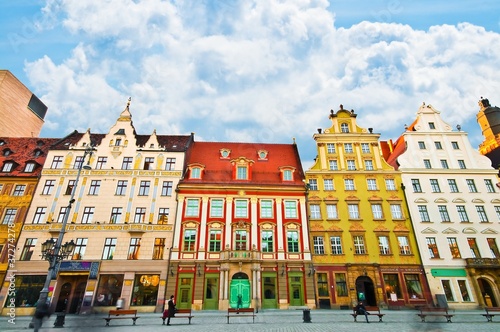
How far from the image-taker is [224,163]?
34.8 m

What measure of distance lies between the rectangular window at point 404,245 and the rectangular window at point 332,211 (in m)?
6.69

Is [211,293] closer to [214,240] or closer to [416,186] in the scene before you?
[214,240]

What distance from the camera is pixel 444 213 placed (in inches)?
1201

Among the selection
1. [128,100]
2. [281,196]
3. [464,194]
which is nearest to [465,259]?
[464,194]

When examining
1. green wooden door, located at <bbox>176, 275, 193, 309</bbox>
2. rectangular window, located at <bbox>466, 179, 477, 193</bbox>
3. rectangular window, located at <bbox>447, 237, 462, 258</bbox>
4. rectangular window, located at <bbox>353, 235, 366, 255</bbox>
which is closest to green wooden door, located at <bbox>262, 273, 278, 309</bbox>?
green wooden door, located at <bbox>176, 275, 193, 309</bbox>

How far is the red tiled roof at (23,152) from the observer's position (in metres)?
31.5

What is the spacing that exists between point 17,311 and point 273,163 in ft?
94.0

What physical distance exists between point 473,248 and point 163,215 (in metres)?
31.9

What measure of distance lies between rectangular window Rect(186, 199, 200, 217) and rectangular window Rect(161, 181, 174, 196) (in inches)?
94.2

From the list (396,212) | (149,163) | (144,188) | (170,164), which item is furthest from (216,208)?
(396,212)

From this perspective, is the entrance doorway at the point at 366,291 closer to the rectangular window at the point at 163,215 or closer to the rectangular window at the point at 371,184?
the rectangular window at the point at 371,184

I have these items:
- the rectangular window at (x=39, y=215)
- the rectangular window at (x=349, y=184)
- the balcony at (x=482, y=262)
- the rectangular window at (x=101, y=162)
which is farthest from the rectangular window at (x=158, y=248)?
the balcony at (x=482, y=262)

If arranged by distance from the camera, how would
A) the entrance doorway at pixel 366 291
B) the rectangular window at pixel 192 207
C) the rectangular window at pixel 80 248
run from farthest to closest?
the rectangular window at pixel 192 207, the rectangular window at pixel 80 248, the entrance doorway at pixel 366 291

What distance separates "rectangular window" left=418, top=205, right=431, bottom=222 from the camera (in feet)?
→ 98.9
